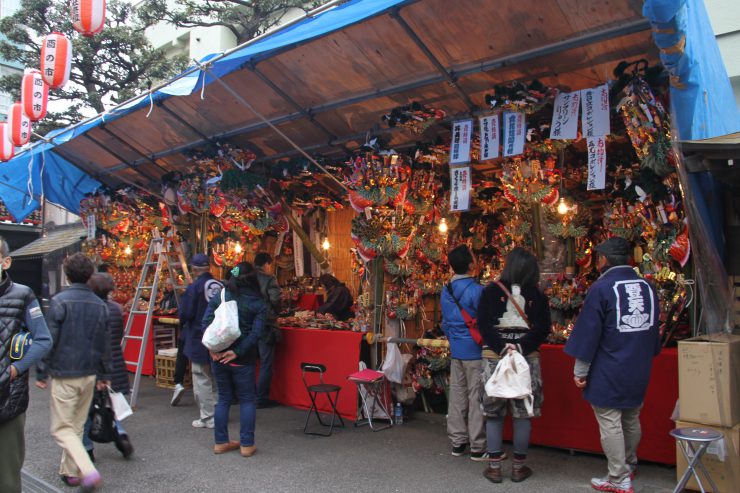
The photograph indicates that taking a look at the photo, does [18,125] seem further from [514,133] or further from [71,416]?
[514,133]

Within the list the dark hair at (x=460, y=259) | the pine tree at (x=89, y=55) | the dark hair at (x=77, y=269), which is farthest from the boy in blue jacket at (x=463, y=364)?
the pine tree at (x=89, y=55)

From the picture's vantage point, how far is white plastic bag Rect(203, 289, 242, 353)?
4.93m

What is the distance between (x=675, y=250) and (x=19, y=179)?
10.5 m

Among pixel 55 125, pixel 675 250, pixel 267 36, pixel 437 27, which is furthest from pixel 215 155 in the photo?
pixel 55 125

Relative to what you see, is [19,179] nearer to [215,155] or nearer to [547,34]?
[215,155]

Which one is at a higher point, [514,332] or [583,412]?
[514,332]

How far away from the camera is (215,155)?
8.23 m

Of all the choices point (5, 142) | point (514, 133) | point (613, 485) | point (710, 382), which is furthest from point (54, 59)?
point (710, 382)

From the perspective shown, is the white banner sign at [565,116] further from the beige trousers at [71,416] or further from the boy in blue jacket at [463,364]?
the beige trousers at [71,416]

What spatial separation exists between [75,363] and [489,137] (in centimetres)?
404

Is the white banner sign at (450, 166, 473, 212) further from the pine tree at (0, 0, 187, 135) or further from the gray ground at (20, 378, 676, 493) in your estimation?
the pine tree at (0, 0, 187, 135)

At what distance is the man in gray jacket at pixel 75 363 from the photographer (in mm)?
4184

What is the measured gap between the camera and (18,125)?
9078 millimetres

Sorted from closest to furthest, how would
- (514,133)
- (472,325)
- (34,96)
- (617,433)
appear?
(617,433) < (472,325) < (514,133) < (34,96)
